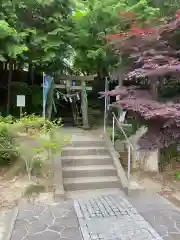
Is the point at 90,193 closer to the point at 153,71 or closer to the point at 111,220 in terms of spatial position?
the point at 111,220

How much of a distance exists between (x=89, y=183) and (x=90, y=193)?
254mm

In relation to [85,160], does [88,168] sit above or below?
below

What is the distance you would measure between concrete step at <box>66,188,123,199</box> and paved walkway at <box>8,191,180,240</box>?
220 mm

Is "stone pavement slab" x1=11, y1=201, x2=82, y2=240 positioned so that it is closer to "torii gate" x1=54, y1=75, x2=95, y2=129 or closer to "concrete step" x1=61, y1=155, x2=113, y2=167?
"concrete step" x1=61, y1=155, x2=113, y2=167

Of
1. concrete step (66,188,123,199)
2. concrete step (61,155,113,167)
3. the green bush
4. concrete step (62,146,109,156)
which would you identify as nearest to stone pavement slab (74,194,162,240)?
concrete step (66,188,123,199)

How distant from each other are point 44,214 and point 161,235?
5.88 feet

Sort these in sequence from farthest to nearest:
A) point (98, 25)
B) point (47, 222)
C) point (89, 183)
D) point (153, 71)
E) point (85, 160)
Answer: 1. point (98, 25)
2. point (85, 160)
3. point (89, 183)
4. point (153, 71)
5. point (47, 222)

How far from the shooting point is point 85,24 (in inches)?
315

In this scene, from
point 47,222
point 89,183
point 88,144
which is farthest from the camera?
point 88,144

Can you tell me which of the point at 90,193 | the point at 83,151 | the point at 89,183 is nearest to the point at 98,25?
the point at 83,151

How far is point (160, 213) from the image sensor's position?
13.7ft

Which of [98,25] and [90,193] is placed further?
[98,25]

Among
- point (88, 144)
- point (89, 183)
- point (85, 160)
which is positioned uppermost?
point (88, 144)

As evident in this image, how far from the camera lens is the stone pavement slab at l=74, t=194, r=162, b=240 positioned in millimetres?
3412
